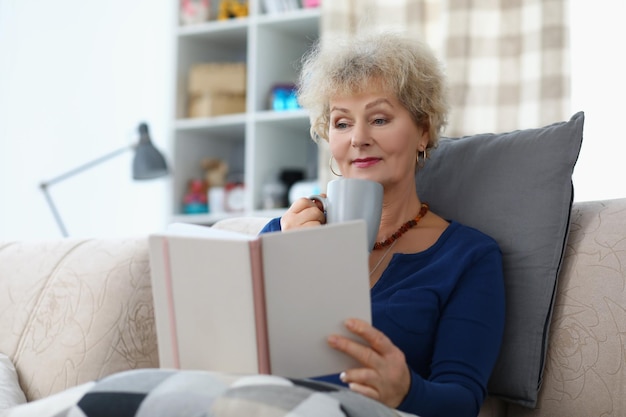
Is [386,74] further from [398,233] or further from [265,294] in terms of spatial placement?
[265,294]

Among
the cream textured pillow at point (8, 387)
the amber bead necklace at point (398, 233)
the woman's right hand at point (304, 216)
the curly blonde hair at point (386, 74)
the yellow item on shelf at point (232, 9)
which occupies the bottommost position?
the cream textured pillow at point (8, 387)

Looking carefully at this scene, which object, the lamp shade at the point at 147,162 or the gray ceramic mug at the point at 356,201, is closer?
the gray ceramic mug at the point at 356,201

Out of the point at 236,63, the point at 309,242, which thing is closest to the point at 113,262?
the point at 309,242

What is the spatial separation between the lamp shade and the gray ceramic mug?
6.27ft

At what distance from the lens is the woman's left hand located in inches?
42.4

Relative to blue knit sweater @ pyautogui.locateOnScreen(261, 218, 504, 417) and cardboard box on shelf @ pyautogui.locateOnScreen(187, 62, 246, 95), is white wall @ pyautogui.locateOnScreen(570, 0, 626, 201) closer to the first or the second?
cardboard box on shelf @ pyautogui.locateOnScreen(187, 62, 246, 95)

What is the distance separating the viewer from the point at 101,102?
3.81 metres

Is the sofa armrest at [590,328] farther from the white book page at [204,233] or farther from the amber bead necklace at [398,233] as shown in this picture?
the white book page at [204,233]

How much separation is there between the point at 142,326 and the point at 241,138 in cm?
232

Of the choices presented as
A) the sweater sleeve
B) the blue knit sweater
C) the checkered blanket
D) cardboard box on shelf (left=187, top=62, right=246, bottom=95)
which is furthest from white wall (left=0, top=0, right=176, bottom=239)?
the checkered blanket

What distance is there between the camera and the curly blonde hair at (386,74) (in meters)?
1.55

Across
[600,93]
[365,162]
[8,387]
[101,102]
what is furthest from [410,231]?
[101,102]

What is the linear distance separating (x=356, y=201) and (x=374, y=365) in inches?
12.2

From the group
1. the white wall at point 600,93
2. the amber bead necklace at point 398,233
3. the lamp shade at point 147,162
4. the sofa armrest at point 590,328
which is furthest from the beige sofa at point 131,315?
the white wall at point 600,93
